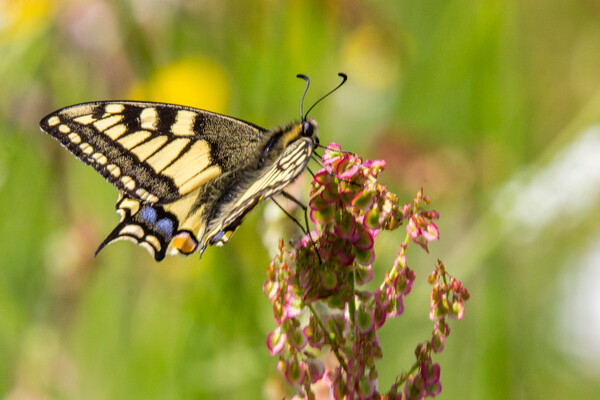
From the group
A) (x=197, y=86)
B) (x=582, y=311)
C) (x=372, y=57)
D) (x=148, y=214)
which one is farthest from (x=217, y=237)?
(x=582, y=311)

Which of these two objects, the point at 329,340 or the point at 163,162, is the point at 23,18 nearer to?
the point at 163,162

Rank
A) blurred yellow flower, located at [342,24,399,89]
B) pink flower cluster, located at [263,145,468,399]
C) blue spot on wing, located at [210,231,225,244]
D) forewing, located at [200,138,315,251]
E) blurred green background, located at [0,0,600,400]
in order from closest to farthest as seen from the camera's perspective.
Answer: pink flower cluster, located at [263,145,468,399] < forewing, located at [200,138,315,251] < blue spot on wing, located at [210,231,225,244] < blurred green background, located at [0,0,600,400] < blurred yellow flower, located at [342,24,399,89]

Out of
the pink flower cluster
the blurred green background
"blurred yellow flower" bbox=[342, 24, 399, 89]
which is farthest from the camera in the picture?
"blurred yellow flower" bbox=[342, 24, 399, 89]

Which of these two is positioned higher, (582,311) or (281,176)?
(582,311)

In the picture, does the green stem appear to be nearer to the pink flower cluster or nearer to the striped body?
the pink flower cluster

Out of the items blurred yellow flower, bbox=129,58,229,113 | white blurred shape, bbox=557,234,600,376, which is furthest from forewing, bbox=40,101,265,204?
white blurred shape, bbox=557,234,600,376

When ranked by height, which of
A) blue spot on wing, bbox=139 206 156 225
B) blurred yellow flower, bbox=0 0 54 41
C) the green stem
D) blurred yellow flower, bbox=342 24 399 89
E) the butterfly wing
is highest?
blurred yellow flower, bbox=342 24 399 89

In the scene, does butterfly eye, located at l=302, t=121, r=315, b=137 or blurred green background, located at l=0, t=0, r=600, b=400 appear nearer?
butterfly eye, located at l=302, t=121, r=315, b=137

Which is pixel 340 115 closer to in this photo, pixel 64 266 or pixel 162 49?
pixel 162 49
